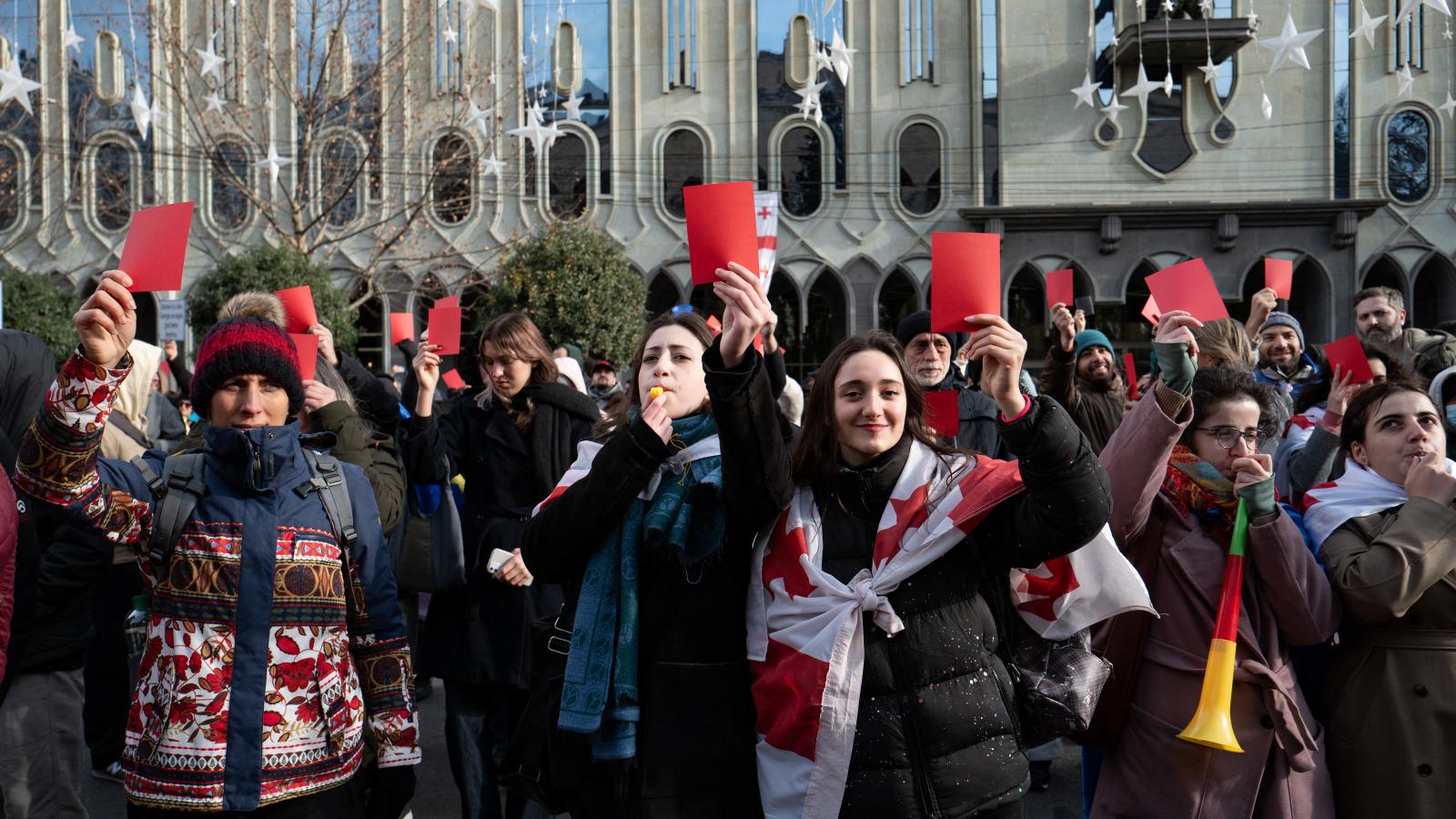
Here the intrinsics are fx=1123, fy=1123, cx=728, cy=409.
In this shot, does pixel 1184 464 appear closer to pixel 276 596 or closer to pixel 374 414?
pixel 276 596

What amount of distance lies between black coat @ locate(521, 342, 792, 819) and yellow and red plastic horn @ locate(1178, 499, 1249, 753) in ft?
4.07

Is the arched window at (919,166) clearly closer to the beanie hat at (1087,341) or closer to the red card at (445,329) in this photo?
the beanie hat at (1087,341)

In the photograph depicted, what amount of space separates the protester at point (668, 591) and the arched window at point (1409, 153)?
26112 millimetres

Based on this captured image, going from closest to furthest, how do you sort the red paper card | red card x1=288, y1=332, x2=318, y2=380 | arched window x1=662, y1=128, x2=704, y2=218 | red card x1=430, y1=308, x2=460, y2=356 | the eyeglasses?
the red paper card
the eyeglasses
red card x1=288, y1=332, x2=318, y2=380
red card x1=430, y1=308, x2=460, y2=356
arched window x1=662, y1=128, x2=704, y2=218

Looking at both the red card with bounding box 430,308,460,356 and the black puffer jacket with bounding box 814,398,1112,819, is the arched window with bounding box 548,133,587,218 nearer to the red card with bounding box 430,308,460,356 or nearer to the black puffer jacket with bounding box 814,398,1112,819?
the red card with bounding box 430,308,460,356

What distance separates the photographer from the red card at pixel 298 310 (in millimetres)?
4426

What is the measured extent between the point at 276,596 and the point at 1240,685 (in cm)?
258

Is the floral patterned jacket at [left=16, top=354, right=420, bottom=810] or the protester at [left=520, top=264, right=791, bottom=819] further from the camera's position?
the floral patterned jacket at [left=16, top=354, right=420, bottom=810]

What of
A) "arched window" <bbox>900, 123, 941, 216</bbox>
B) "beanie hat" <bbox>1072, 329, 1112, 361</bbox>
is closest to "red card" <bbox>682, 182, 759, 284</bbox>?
"beanie hat" <bbox>1072, 329, 1112, 361</bbox>

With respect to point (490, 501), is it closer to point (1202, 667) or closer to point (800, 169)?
point (1202, 667)

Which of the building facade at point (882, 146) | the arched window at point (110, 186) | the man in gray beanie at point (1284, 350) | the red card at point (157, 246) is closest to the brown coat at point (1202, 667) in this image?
the red card at point (157, 246)

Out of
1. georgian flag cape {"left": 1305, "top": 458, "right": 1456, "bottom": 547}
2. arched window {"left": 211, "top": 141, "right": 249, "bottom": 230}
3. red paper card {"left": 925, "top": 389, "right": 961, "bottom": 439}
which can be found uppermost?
arched window {"left": 211, "top": 141, "right": 249, "bottom": 230}

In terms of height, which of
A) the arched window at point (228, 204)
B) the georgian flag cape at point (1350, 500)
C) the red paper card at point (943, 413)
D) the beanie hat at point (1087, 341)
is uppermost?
the arched window at point (228, 204)

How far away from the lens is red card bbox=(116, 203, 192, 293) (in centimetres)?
272
